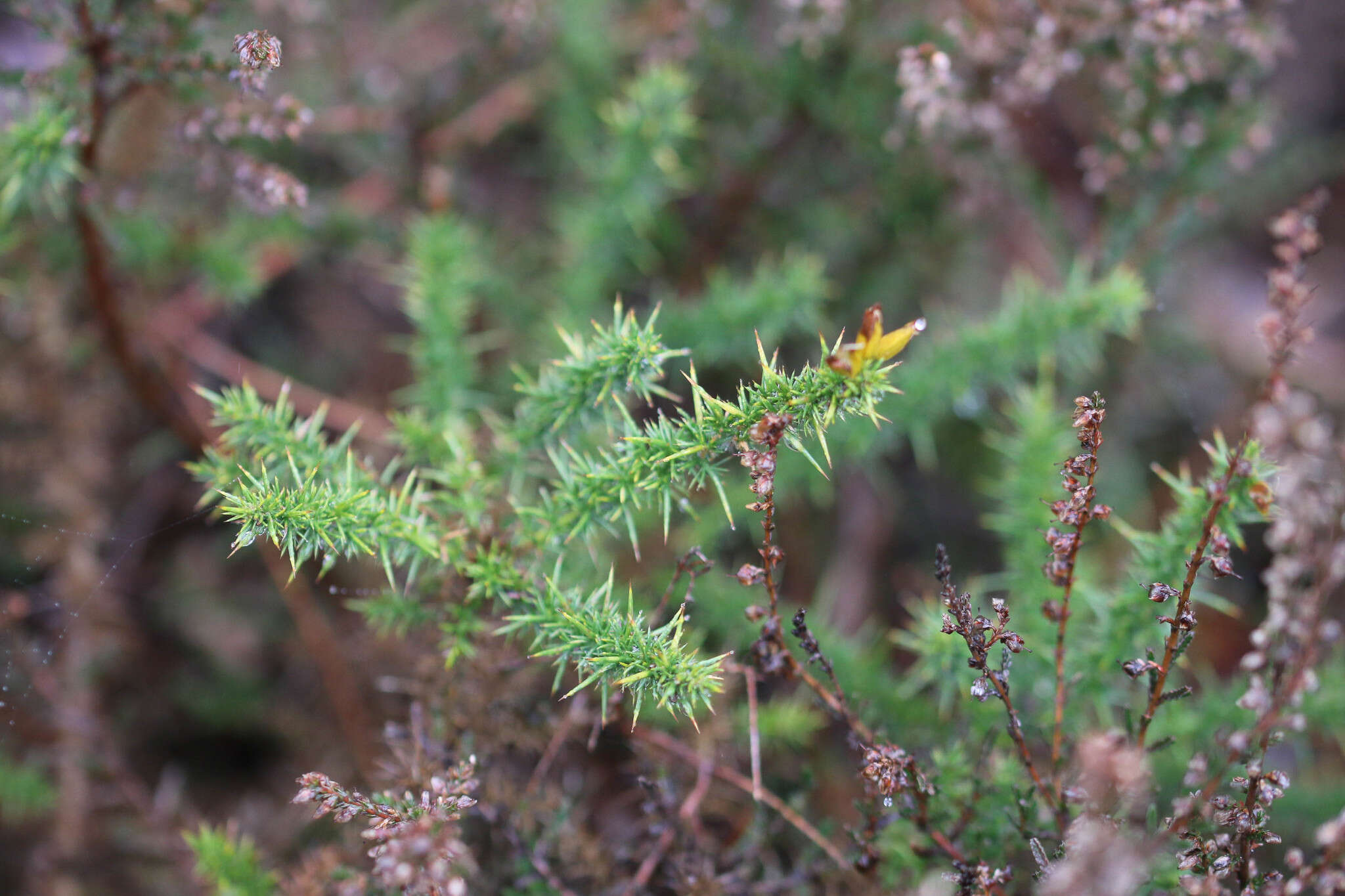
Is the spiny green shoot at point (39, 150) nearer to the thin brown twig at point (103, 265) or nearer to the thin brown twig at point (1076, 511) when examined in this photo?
the thin brown twig at point (103, 265)

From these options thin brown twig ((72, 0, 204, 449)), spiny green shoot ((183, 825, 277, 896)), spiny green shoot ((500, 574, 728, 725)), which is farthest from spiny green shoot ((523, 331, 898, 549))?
thin brown twig ((72, 0, 204, 449))

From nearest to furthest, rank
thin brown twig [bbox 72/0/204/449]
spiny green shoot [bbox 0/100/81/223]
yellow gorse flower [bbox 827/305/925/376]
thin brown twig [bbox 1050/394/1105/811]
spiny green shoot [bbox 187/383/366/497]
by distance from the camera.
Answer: yellow gorse flower [bbox 827/305/925/376] < thin brown twig [bbox 1050/394/1105/811] < spiny green shoot [bbox 187/383/366/497] < spiny green shoot [bbox 0/100/81/223] < thin brown twig [bbox 72/0/204/449]

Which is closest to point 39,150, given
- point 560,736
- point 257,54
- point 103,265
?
point 103,265

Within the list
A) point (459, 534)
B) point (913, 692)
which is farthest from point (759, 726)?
point (459, 534)

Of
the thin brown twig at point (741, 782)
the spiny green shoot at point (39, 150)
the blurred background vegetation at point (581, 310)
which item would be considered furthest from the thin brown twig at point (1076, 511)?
the spiny green shoot at point (39, 150)

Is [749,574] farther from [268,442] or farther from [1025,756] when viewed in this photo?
[268,442]

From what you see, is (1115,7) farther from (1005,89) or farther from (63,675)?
(63,675)

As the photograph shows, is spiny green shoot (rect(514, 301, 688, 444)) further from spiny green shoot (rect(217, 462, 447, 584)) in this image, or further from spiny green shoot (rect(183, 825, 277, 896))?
spiny green shoot (rect(183, 825, 277, 896))
